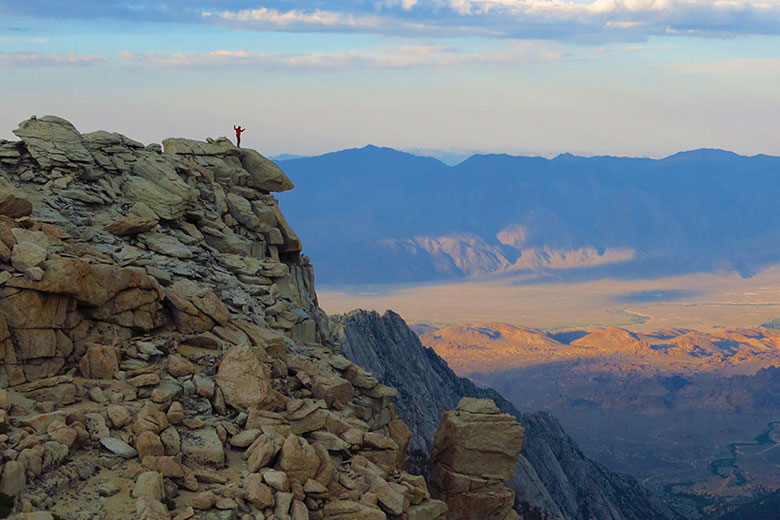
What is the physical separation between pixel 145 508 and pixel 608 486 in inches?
5000

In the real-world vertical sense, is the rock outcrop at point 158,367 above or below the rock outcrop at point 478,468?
above

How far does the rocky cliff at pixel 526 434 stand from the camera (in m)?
99.3

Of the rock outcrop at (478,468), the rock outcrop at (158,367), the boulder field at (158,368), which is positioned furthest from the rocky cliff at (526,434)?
the rock outcrop at (158,367)

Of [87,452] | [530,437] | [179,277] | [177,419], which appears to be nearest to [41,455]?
[87,452]

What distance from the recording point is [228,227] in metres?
48.0

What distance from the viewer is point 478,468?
46531 millimetres

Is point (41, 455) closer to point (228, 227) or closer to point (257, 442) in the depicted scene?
point (257, 442)

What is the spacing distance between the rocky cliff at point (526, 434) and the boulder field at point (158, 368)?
3521cm

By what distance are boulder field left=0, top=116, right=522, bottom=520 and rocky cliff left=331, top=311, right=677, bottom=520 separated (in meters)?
35.2

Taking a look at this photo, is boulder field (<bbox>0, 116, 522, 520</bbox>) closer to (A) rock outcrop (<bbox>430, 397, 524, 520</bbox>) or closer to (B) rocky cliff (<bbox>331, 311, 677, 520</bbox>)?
(A) rock outcrop (<bbox>430, 397, 524, 520</bbox>)

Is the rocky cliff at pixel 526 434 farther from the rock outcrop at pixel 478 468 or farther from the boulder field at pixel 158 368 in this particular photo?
the boulder field at pixel 158 368

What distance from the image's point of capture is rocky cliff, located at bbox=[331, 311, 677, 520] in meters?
99.3

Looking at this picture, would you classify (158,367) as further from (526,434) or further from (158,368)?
(526,434)

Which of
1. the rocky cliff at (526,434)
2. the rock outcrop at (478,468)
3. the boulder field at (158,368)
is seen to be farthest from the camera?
the rocky cliff at (526,434)
